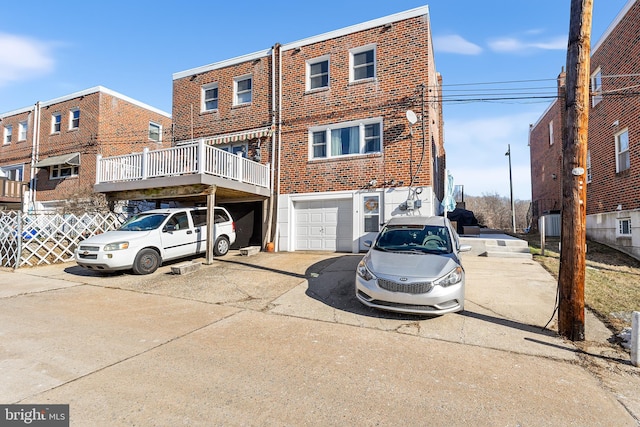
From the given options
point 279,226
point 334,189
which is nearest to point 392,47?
point 334,189

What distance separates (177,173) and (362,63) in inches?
318

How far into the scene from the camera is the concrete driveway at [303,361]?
9.42ft

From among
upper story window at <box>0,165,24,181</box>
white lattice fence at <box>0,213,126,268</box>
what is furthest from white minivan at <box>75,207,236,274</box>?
upper story window at <box>0,165,24,181</box>

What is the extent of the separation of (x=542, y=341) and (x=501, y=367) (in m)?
1.30

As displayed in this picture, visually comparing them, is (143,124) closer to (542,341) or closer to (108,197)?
(108,197)

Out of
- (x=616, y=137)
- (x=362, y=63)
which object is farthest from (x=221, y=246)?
(x=616, y=137)

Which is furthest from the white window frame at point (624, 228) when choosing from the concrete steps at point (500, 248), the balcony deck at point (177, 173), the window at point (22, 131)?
the window at point (22, 131)

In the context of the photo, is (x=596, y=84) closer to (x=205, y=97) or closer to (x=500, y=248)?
(x=500, y=248)

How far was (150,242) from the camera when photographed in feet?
29.7

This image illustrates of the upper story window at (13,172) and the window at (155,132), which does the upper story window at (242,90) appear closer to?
the window at (155,132)

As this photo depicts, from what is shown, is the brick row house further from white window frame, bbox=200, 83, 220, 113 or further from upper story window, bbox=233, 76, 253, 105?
white window frame, bbox=200, 83, 220, 113

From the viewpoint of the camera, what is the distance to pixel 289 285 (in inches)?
299

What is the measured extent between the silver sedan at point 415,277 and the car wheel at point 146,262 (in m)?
6.41

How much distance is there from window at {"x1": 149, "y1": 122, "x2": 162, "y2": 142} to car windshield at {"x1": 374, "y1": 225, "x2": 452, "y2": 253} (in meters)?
19.7
